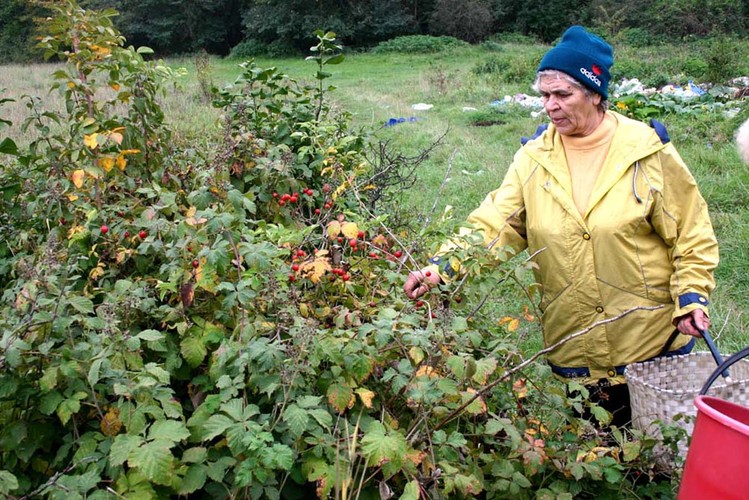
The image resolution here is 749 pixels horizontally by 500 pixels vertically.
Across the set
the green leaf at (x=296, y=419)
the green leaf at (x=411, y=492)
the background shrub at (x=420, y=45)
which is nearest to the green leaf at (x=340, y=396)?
the green leaf at (x=296, y=419)

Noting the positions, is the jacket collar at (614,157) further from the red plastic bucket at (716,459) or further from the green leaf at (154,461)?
the green leaf at (154,461)

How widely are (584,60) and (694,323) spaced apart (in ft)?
3.48

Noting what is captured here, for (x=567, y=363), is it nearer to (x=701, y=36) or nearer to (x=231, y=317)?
(x=231, y=317)

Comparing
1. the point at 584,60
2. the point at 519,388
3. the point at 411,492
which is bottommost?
the point at 519,388

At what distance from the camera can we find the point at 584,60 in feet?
8.91

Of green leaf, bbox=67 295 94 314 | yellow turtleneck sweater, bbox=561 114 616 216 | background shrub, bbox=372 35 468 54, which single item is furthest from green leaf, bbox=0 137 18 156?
background shrub, bbox=372 35 468 54

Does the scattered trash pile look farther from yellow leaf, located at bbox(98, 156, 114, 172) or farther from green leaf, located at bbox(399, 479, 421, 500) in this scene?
green leaf, located at bbox(399, 479, 421, 500)

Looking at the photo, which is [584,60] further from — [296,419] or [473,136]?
[473,136]

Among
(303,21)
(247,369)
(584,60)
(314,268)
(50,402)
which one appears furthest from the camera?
(303,21)

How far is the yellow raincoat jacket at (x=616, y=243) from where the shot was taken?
2.70 meters

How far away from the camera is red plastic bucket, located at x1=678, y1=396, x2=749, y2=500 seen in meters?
1.51

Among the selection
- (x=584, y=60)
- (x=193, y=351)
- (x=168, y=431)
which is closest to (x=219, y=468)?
(x=168, y=431)

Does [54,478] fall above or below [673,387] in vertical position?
above

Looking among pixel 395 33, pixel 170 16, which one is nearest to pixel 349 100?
pixel 395 33
